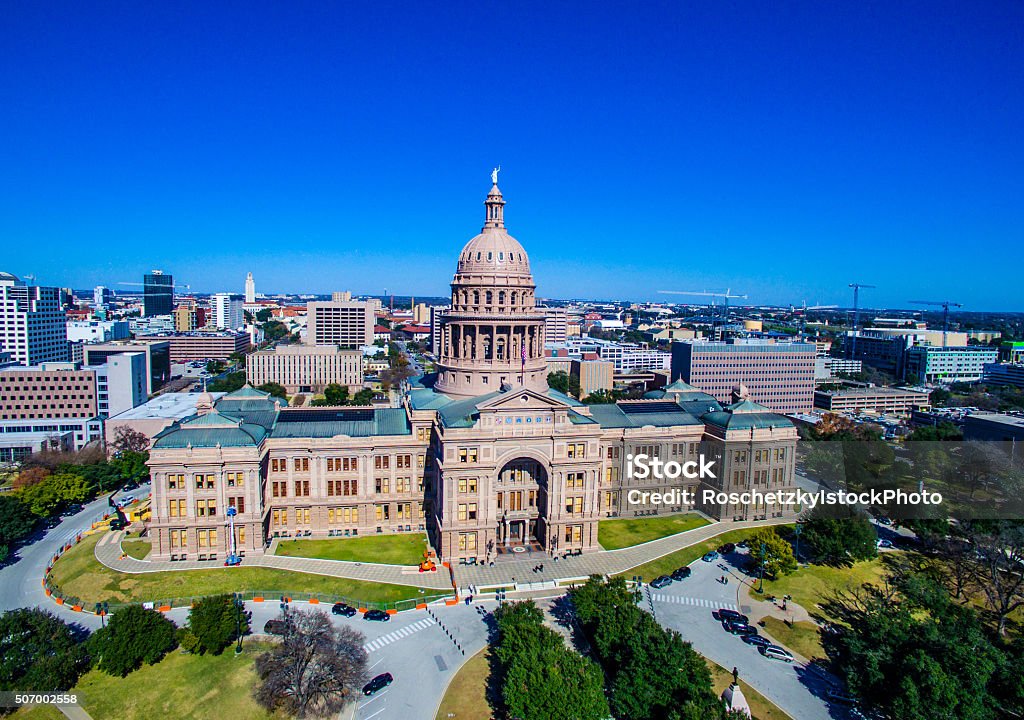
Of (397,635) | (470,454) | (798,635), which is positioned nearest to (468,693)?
(397,635)

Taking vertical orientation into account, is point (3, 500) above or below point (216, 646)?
above

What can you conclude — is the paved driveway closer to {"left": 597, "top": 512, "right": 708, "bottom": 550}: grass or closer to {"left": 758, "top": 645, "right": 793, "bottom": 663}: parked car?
{"left": 758, "top": 645, "right": 793, "bottom": 663}: parked car

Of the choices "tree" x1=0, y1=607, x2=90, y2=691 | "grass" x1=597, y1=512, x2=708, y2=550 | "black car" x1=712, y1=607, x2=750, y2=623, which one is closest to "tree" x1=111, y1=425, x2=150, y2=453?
"tree" x1=0, y1=607, x2=90, y2=691

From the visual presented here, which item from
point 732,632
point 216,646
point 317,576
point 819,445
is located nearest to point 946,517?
point 819,445

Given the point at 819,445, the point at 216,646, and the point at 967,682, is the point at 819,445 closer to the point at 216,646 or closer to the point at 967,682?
the point at 967,682

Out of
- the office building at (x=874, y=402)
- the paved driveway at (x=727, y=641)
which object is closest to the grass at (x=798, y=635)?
the paved driveway at (x=727, y=641)

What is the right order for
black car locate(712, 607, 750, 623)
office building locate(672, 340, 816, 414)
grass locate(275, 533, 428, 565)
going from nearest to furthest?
black car locate(712, 607, 750, 623), grass locate(275, 533, 428, 565), office building locate(672, 340, 816, 414)

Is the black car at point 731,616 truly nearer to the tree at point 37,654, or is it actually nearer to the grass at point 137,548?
the tree at point 37,654
